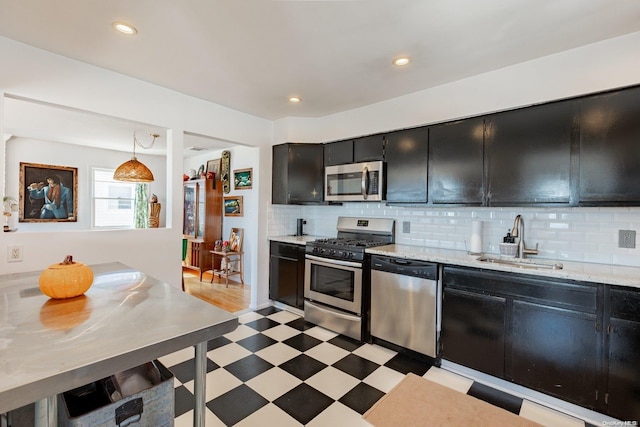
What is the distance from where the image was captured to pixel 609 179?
2.00 meters

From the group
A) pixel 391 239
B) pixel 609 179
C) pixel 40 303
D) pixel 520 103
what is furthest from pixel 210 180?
pixel 609 179

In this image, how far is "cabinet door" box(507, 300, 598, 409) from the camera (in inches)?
72.7

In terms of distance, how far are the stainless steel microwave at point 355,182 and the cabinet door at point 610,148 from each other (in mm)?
1608

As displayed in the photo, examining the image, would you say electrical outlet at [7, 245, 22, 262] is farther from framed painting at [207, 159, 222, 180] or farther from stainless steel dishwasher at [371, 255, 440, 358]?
framed painting at [207, 159, 222, 180]

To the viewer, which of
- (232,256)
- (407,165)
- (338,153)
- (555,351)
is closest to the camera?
(555,351)

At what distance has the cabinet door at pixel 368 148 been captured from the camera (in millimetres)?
3197

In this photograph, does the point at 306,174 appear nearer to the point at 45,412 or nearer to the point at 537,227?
the point at 537,227

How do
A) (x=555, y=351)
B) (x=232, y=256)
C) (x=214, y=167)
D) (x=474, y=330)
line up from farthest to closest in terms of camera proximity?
(x=214, y=167), (x=232, y=256), (x=474, y=330), (x=555, y=351)

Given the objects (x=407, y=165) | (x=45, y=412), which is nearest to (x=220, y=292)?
(x=407, y=165)

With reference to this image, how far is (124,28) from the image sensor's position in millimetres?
1972

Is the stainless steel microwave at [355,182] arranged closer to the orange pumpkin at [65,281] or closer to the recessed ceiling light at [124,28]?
the recessed ceiling light at [124,28]

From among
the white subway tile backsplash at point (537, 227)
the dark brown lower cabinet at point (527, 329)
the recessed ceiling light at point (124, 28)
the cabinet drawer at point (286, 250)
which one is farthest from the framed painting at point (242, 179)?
the dark brown lower cabinet at point (527, 329)

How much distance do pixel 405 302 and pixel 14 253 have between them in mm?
3066

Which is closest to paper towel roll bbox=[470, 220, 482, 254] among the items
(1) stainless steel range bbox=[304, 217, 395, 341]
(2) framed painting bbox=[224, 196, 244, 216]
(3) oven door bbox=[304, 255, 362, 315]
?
(1) stainless steel range bbox=[304, 217, 395, 341]
